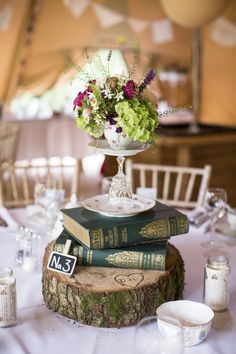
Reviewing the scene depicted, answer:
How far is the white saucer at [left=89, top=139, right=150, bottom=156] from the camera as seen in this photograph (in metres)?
1.45

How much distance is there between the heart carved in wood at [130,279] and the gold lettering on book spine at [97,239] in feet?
0.30

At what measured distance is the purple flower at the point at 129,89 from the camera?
1.38m

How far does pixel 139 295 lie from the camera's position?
1300 mm

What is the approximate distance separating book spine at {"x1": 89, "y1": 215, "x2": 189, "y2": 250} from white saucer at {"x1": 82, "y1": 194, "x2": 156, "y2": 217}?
0.16ft

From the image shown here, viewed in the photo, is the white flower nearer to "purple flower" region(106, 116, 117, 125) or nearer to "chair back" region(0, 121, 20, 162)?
"purple flower" region(106, 116, 117, 125)

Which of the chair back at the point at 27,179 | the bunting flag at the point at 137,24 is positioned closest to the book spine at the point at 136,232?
the chair back at the point at 27,179

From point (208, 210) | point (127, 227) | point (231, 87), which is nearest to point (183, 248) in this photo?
point (208, 210)

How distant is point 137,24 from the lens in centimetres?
562

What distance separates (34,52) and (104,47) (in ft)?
2.43

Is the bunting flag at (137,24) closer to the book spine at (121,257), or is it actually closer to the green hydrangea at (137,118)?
the green hydrangea at (137,118)

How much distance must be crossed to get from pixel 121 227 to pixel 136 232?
0.14 ft

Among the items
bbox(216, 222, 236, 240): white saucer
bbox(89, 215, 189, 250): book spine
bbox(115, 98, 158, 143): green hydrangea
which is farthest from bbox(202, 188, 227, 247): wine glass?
bbox(115, 98, 158, 143): green hydrangea

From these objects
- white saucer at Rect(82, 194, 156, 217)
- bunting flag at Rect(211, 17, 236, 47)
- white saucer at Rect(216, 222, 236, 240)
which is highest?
bunting flag at Rect(211, 17, 236, 47)

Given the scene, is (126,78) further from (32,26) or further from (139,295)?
(32,26)
